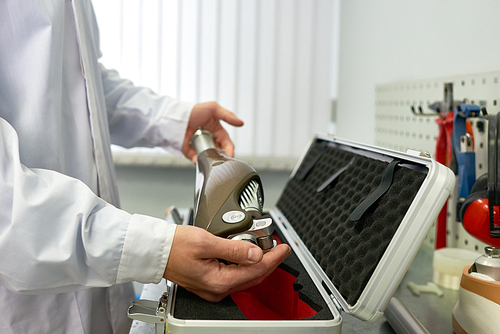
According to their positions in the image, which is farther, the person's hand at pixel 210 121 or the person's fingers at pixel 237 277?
the person's hand at pixel 210 121

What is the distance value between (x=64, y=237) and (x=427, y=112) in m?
0.99

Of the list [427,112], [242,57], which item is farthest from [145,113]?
[242,57]

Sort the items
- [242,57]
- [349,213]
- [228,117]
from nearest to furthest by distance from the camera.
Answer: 1. [349,213]
2. [228,117]
3. [242,57]

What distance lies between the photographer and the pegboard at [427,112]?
863 millimetres

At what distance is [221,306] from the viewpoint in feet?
1.78

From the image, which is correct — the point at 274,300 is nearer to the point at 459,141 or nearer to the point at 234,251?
the point at 234,251

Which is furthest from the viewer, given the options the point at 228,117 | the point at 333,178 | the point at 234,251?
the point at 228,117

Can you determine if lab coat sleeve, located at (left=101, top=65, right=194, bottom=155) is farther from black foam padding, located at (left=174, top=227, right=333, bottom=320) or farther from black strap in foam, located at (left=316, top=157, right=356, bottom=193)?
black foam padding, located at (left=174, top=227, right=333, bottom=320)

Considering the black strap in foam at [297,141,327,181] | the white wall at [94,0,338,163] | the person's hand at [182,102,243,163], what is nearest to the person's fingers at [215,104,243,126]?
the person's hand at [182,102,243,163]

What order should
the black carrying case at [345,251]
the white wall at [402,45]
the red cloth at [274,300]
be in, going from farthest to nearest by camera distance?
the white wall at [402,45] < the red cloth at [274,300] < the black carrying case at [345,251]

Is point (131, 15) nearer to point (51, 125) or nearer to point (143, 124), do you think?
point (143, 124)

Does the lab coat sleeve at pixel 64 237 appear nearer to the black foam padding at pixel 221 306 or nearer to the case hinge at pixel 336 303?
the black foam padding at pixel 221 306

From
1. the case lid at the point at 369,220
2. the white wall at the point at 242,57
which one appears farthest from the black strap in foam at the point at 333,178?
the white wall at the point at 242,57

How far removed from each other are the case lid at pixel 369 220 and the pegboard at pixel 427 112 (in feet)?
1.08
